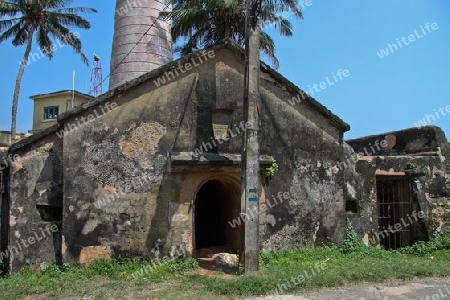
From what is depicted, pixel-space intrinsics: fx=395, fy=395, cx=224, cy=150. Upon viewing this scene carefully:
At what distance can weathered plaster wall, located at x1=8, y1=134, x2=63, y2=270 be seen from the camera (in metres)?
7.95

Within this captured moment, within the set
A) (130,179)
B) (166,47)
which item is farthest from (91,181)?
(166,47)

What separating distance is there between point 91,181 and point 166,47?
7694 mm

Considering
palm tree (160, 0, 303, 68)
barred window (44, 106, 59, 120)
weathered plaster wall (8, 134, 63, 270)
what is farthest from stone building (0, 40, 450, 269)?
barred window (44, 106, 59, 120)

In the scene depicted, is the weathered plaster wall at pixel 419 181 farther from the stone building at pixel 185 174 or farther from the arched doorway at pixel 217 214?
the arched doorway at pixel 217 214

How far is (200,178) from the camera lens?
28.8 ft

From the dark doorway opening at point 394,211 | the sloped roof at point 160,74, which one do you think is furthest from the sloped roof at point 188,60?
the dark doorway opening at point 394,211

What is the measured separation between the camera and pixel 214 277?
7371 mm

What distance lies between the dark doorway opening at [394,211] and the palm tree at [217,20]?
373 inches

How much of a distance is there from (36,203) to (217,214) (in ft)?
18.0

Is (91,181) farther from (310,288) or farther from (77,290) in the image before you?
(310,288)

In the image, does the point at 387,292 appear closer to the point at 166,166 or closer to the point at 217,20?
the point at 166,166

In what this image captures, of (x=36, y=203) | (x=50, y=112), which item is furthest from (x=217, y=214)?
(x=50, y=112)

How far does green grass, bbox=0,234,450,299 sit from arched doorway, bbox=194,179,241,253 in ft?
5.18

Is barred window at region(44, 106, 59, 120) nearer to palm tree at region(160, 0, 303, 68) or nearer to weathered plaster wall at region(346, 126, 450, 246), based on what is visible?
palm tree at region(160, 0, 303, 68)
